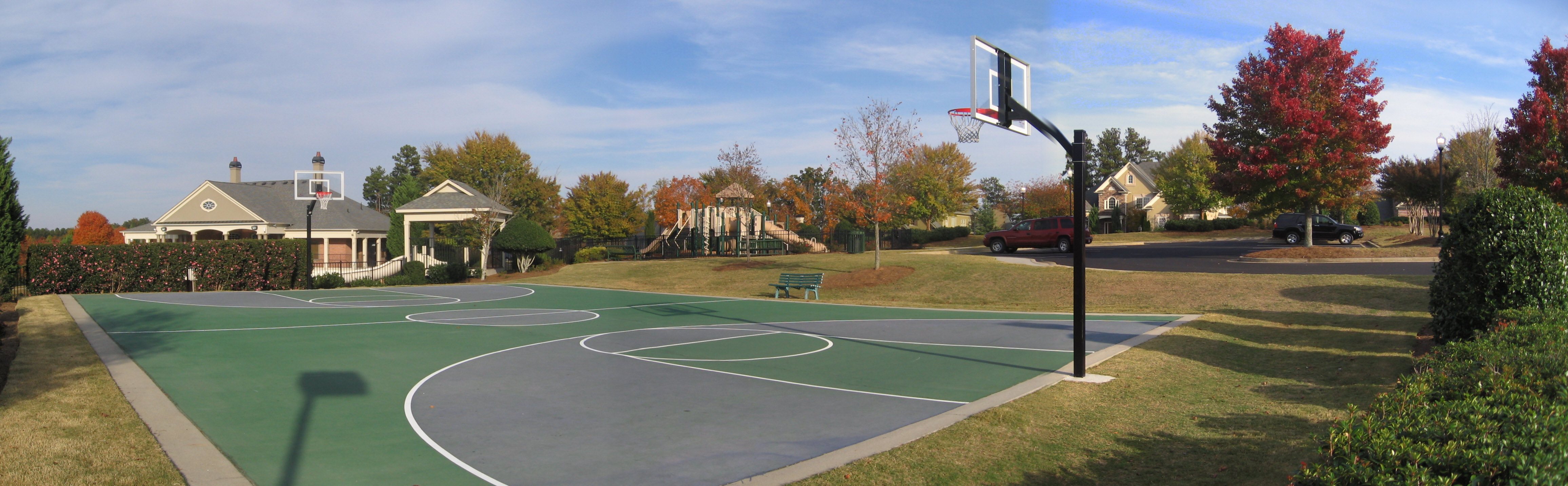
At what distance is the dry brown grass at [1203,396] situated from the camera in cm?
624

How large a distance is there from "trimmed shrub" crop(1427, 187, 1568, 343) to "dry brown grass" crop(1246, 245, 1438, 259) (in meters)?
17.2

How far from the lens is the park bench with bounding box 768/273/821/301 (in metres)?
24.2

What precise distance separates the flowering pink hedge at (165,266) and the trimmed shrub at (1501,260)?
108ft

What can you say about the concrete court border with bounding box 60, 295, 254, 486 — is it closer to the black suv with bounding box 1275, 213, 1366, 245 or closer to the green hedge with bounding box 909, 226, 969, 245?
the black suv with bounding box 1275, 213, 1366, 245

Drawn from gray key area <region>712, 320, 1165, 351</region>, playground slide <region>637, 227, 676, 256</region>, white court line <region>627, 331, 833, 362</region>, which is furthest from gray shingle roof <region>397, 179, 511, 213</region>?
white court line <region>627, 331, 833, 362</region>

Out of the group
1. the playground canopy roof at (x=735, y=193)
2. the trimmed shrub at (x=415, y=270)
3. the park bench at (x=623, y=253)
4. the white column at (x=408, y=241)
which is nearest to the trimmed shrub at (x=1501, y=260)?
the trimmed shrub at (x=415, y=270)

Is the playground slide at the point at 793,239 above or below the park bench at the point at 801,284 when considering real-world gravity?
above

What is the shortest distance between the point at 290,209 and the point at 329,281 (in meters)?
15.6

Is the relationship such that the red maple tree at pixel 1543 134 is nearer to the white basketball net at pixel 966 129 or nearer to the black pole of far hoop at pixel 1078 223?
the white basketball net at pixel 966 129

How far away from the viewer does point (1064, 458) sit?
21.6 ft

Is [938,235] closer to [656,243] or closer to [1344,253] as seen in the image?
[656,243]

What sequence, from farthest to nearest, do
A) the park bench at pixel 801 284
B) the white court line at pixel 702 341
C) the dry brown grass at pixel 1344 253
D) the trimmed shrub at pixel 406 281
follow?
the trimmed shrub at pixel 406 281, the park bench at pixel 801 284, the dry brown grass at pixel 1344 253, the white court line at pixel 702 341

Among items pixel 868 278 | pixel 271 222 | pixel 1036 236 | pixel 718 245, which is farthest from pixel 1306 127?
pixel 271 222

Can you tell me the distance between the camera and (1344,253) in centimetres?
2427
